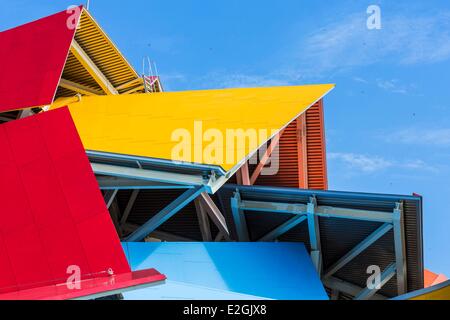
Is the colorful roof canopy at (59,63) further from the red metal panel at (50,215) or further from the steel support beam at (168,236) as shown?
the steel support beam at (168,236)

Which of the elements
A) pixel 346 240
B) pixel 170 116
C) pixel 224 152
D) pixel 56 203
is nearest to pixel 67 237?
pixel 56 203

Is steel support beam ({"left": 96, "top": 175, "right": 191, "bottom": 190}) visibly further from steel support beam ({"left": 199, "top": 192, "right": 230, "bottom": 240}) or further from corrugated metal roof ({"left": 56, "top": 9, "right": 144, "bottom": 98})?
corrugated metal roof ({"left": 56, "top": 9, "right": 144, "bottom": 98})

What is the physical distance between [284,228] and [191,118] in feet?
14.6

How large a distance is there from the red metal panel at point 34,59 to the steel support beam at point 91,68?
7.37 ft

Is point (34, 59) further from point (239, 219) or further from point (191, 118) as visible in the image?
point (239, 219)

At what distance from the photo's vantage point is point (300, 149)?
24.5 m

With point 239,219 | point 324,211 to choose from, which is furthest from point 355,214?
point 239,219

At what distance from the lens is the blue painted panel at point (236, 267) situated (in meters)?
19.4

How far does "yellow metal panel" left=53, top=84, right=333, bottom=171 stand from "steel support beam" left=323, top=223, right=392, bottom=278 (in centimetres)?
426

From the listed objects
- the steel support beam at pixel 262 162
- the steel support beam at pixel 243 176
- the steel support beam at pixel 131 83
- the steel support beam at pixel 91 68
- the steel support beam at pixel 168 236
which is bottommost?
the steel support beam at pixel 168 236

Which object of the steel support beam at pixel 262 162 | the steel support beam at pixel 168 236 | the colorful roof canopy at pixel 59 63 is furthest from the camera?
the steel support beam at pixel 168 236

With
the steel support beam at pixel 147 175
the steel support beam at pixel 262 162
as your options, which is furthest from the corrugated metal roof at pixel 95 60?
the steel support beam at pixel 147 175

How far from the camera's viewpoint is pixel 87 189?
1639cm
